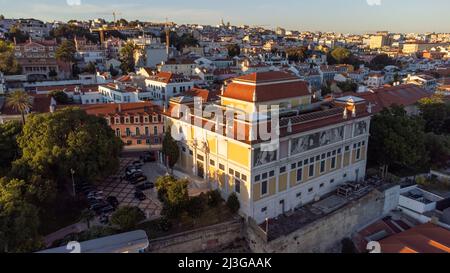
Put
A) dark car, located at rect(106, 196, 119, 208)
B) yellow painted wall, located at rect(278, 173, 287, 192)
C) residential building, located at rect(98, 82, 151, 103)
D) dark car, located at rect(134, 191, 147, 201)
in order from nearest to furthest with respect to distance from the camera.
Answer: yellow painted wall, located at rect(278, 173, 287, 192) < dark car, located at rect(106, 196, 119, 208) < dark car, located at rect(134, 191, 147, 201) < residential building, located at rect(98, 82, 151, 103)

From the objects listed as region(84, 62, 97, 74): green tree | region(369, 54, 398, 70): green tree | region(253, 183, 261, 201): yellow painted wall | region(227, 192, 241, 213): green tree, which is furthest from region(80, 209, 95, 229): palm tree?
region(369, 54, 398, 70): green tree

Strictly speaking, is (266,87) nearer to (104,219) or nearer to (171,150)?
(171,150)

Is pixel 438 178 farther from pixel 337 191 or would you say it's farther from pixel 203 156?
pixel 203 156

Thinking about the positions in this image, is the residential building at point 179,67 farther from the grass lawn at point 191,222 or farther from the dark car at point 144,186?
the grass lawn at point 191,222

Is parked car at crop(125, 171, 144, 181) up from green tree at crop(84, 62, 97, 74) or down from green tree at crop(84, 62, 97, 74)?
down

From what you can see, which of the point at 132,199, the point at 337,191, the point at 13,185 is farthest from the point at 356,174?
the point at 13,185

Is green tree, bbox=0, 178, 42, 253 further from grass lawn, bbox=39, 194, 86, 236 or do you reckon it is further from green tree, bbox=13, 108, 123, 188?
green tree, bbox=13, 108, 123, 188

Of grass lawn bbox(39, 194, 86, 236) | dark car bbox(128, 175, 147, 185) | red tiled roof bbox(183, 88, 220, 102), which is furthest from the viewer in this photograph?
red tiled roof bbox(183, 88, 220, 102)
